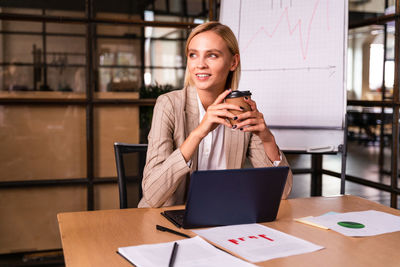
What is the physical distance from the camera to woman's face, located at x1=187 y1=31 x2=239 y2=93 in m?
1.70

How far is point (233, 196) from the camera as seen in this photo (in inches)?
45.9

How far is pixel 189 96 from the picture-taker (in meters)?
1.75

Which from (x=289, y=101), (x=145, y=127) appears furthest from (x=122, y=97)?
(x=289, y=101)

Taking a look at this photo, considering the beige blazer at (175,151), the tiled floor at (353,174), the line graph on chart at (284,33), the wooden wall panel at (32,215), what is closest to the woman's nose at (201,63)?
the beige blazer at (175,151)

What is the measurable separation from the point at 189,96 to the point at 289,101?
32.6 inches

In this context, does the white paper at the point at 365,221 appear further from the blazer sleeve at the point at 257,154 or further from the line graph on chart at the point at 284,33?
the line graph on chart at the point at 284,33

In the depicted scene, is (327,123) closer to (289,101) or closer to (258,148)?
(289,101)

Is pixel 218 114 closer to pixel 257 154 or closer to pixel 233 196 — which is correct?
pixel 233 196

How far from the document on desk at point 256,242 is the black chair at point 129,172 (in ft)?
2.15

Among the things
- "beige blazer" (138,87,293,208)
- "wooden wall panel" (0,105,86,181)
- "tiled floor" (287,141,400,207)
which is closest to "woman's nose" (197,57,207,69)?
"beige blazer" (138,87,293,208)

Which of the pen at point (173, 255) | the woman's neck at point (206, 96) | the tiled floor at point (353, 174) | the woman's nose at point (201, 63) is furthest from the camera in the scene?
the tiled floor at point (353, 174)

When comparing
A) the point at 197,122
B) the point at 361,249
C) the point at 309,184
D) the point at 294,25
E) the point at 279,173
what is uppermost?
the point at 294,25

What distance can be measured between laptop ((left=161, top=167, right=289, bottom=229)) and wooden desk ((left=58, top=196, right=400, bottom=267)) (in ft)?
0.14

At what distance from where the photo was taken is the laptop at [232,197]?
44.0 inches
